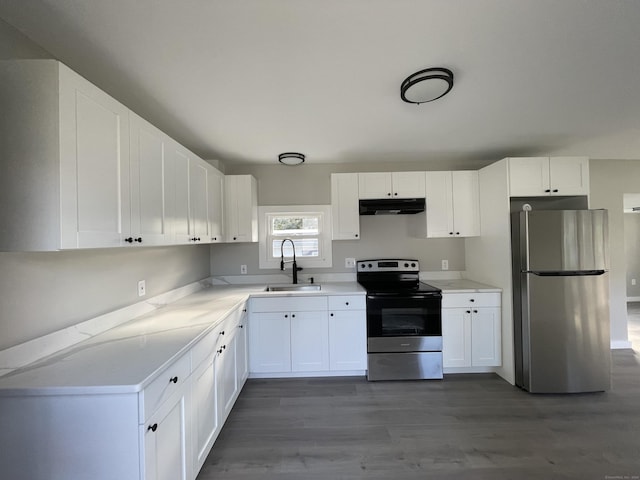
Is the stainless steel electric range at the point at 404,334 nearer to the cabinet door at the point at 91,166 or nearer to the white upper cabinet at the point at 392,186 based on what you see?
the white upper cabinet at the point at 392,186

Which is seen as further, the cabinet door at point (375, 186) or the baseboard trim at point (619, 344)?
the baseboard trim at point (619, 344)

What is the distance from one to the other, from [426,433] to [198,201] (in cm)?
259

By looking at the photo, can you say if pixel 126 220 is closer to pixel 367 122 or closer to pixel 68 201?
pixel 68 201

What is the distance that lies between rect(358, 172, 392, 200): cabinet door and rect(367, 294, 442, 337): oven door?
114 cm

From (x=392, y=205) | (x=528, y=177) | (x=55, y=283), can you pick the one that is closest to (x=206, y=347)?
(x=55, y=283)

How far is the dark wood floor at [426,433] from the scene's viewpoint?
159cm

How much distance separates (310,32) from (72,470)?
2.08 metres

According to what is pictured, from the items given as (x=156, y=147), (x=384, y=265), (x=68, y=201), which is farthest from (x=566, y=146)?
(x=68, y=201)

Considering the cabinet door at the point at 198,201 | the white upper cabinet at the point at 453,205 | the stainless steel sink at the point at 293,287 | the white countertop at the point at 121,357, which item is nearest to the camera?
the white countertop at the point at 121,357

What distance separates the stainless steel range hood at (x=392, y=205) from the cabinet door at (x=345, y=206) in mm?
118

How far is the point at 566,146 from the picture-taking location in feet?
9.02

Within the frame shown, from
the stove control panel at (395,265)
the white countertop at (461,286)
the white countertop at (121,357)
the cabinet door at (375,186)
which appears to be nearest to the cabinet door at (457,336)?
the white countertop at (461,286)

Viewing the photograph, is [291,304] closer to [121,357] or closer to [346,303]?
[346,303]

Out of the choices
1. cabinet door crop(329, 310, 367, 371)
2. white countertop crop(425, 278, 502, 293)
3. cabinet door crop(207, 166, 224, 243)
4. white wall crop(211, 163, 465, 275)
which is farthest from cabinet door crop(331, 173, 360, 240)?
cabinet door crop(207, 166, 224, 243)
